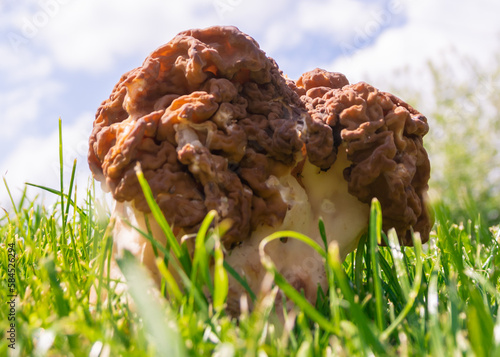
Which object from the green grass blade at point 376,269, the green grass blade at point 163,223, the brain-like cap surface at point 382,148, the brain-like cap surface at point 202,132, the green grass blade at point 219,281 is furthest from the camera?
the brain-like cap surface at point 382,148

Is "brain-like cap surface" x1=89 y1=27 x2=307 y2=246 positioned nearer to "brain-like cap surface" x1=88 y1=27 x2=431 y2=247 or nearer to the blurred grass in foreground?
"brain-like cap surface" x1=88 y1=27 x2=431 y2=247

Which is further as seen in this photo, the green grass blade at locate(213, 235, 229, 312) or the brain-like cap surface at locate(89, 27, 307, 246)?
the brain-like cap surface at locate(89, 27, 307, 246)

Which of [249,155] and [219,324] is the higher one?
[249,155]

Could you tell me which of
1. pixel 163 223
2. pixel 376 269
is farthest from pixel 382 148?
pixel 163 223

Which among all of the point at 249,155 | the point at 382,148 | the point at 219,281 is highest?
the point at 249,155

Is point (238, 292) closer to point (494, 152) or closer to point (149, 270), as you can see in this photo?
point (149, 270)

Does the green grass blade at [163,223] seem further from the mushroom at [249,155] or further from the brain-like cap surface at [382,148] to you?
the brain-like cap surface at [382,148]

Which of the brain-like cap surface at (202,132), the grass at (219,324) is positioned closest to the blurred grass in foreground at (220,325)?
the grass at (219,324)

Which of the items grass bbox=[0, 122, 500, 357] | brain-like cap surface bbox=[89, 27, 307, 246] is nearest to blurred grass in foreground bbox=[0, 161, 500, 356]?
A: grass bbox=[0, 122, 500, 357]

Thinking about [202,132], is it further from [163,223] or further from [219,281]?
[219,281]
